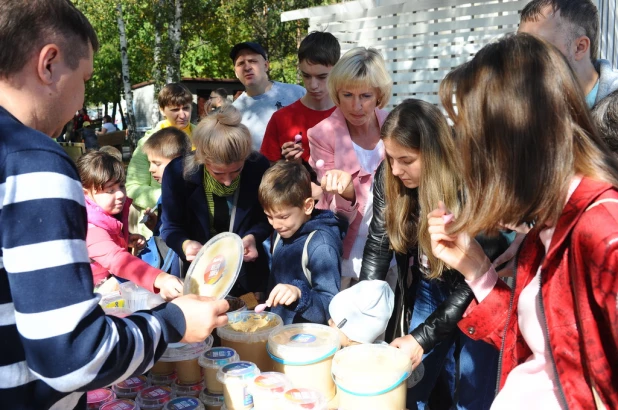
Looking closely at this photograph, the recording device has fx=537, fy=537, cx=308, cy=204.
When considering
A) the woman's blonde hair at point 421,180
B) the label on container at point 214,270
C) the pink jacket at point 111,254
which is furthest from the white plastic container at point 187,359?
the woman's blonde hair at point 421,180

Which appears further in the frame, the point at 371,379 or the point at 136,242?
the point at 136,242

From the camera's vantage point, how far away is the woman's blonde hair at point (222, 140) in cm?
284

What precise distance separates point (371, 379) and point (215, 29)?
1727 centimetres

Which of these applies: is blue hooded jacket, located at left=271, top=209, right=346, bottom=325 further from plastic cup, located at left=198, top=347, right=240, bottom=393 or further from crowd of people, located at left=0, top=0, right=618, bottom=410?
plastic cup, located at left=198, top=347, right=240, bottom=393

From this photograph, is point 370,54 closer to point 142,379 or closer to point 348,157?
point 348,157

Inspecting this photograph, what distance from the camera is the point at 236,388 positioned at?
180cm

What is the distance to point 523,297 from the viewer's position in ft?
4.59

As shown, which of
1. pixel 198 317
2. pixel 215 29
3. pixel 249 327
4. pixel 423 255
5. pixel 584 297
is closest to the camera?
pixel 584 297

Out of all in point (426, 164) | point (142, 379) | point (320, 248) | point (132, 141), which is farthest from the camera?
point (132, 141)

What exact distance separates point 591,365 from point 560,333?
10 cm

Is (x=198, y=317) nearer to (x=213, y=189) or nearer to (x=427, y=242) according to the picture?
(x=427, y=242)

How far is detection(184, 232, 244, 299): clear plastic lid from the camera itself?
1849mm

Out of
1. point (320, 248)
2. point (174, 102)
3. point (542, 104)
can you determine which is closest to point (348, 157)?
point (320, 248)

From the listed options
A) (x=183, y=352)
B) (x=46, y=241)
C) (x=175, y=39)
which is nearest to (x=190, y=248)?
(x=183, y=352)
